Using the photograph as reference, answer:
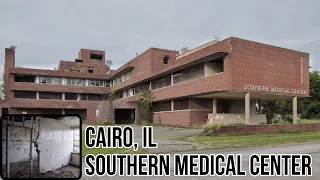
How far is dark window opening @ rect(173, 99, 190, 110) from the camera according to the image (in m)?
36.1

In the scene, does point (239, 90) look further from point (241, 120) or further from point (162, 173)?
point (162, 173)

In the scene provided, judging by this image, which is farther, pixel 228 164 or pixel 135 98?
pixel 135 98

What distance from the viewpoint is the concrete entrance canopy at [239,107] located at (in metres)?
31.2

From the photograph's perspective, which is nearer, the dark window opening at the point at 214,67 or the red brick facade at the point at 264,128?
the red brick facade at the point at 264,128

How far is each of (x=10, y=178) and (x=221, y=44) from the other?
29868 millimetres

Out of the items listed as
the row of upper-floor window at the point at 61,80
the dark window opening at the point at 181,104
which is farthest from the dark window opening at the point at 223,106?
the row of upper-floor window at the point at 61,80

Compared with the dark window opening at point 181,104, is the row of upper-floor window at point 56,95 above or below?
above

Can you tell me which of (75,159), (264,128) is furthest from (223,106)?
(75,159)

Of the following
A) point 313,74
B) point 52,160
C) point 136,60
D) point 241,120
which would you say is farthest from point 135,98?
point 52,160

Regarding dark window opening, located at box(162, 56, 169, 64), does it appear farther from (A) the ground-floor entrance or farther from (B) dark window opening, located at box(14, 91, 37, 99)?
(B) dark window opening, located at box(14, 91, 37, 99)

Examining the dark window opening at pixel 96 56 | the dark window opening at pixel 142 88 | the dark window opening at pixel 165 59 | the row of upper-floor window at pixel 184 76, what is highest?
the dark window opening at pixel 96 56

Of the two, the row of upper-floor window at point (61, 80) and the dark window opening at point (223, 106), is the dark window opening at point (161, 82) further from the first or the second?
the row of upper-floor window at point (61, 80)

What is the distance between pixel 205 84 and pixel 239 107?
26.2ft

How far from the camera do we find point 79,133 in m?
2.07
